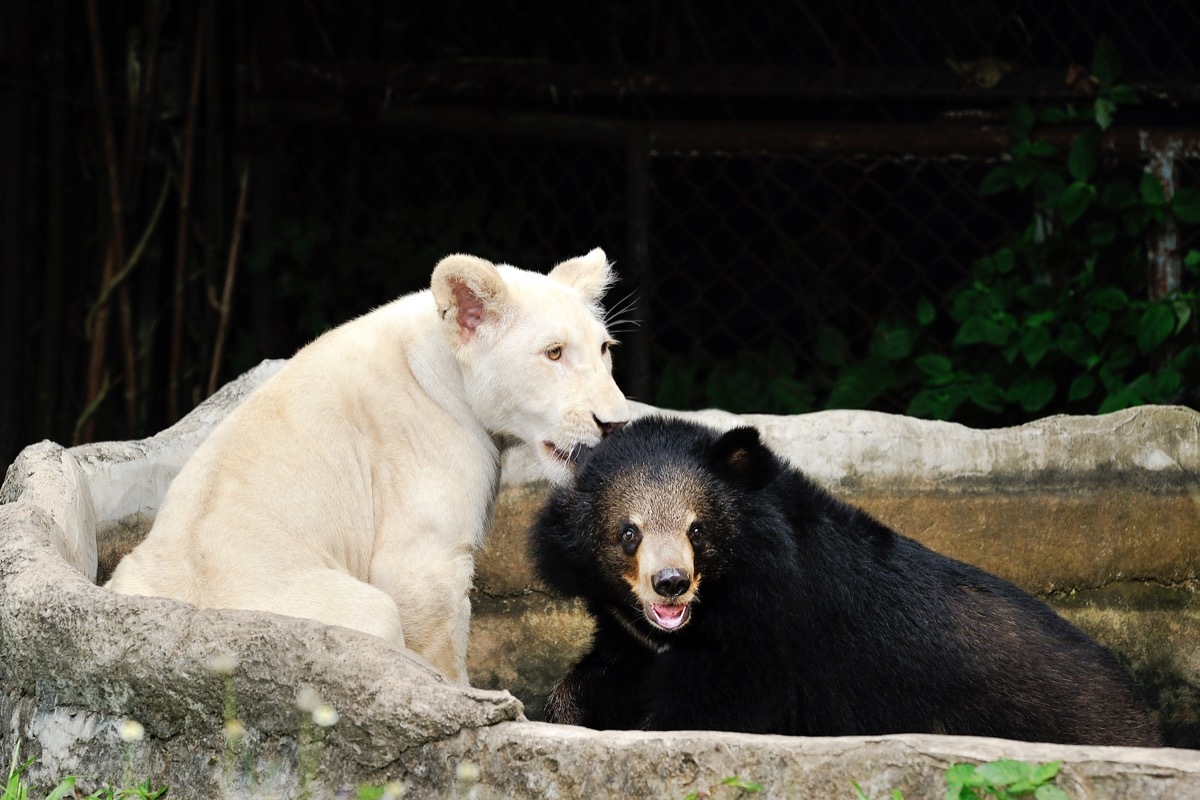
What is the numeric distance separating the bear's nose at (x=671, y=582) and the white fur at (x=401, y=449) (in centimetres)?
57

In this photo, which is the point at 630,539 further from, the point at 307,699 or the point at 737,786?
the point at 737,786

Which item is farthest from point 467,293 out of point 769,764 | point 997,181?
point 997,181

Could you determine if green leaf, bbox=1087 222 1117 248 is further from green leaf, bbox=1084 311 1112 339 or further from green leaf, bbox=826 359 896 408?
green leaf, bbox=826 359 896 408

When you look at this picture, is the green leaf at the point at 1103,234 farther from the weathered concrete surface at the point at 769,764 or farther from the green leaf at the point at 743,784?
the green leaf at the point at 743,784

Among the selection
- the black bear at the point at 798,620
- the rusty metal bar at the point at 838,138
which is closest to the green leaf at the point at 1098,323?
the rusty metal bar at the point at 838,138

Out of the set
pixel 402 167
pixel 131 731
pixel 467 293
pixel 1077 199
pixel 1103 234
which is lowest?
pixel 131 731

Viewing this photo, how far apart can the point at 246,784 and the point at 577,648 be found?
2.18 metres

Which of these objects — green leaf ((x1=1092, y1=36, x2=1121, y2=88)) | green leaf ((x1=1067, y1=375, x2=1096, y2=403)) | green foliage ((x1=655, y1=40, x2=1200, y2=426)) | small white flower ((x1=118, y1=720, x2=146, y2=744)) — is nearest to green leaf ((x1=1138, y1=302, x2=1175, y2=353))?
green foliage ((x1=655, y1=40, x2=1200, y2=426))

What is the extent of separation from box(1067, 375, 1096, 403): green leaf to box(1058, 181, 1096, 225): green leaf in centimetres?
63

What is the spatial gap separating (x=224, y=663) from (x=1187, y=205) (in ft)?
14.9

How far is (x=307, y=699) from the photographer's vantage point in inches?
102

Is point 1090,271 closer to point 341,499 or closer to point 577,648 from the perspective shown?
point 577,648

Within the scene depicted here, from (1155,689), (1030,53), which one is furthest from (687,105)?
(1155,689)

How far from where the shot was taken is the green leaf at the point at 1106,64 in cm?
595
